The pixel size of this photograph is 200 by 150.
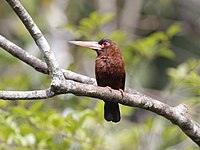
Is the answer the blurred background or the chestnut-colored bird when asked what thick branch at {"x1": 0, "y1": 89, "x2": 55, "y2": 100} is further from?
the blurred background

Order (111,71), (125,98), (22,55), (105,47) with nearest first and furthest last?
(125,98)
(22,55)
(111,71)
(105,47)

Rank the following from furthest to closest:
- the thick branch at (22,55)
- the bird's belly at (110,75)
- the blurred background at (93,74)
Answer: the blurred background at (93,74), the bird's belly at (110,75), the thick branch at (22,55)

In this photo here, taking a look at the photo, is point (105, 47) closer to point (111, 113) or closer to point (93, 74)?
point (111, 113)

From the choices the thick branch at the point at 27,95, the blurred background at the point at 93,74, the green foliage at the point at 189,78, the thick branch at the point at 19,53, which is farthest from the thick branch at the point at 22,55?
the green foliage at the point at 189,78

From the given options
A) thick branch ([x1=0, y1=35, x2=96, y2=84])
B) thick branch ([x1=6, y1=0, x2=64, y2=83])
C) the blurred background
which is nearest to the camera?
thick branch ([x1=6, y1=0, x2=64, y2=83])

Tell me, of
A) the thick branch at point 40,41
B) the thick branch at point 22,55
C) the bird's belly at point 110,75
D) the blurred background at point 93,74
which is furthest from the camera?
the blurred background at point 93,74

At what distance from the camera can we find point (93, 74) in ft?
20.7

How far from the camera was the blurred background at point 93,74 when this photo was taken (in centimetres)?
375

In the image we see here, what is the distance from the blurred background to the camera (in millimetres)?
3748

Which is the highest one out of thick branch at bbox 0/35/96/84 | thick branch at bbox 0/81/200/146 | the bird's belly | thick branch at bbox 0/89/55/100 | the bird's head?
the bird's head

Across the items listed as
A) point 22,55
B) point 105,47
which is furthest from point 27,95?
point 105,47

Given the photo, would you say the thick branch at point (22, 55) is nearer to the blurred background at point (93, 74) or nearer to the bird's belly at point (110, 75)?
the bird's belly at point (110, 75)

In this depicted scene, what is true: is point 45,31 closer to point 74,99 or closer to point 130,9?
point 130,9

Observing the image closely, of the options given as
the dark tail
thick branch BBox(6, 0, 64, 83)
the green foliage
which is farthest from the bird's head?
thick branch BBox(6, 0, 64, 83)
